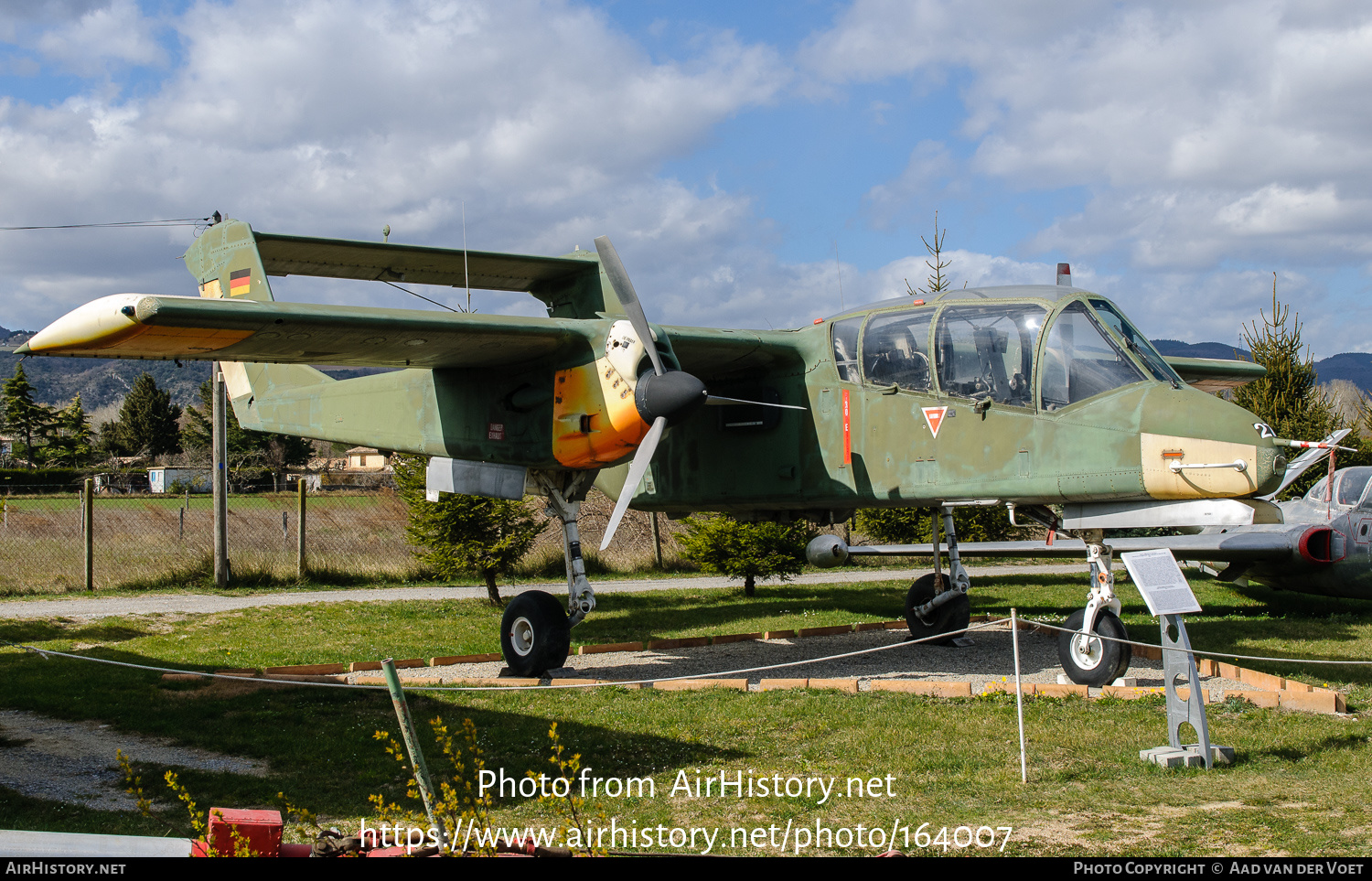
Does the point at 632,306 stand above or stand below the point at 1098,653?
above

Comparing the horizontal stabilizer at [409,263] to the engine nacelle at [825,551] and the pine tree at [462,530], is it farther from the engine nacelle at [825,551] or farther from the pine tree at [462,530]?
the engine nacelle at [825,551]

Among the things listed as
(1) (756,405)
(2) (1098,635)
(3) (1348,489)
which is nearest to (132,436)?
(1) (756,405)

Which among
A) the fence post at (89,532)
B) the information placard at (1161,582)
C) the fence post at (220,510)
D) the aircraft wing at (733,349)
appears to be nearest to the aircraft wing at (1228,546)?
the aircraft wing at (733,349)

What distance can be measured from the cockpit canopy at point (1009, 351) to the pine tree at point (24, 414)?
70.6 meters

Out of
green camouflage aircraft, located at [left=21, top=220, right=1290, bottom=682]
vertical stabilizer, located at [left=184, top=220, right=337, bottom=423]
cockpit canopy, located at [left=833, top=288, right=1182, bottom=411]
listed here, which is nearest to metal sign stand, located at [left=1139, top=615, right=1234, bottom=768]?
green camouflage aircraft, located at [left=21, top=220, right=1290, bottom=682]

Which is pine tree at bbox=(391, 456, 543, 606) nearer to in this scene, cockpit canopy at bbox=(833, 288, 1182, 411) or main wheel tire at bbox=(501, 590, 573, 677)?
main wheel tire at bbox=(501, 590, 573, 677)

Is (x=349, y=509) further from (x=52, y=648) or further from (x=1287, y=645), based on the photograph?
(x=1287, y=645)

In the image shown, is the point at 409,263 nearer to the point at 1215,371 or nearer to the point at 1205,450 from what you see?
the point at 1205,450

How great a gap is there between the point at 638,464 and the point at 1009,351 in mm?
3632

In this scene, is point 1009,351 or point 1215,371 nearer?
point 1009,351

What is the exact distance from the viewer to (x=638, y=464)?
9.37 m

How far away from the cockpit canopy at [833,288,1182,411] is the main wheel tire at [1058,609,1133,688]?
216 centimetres
